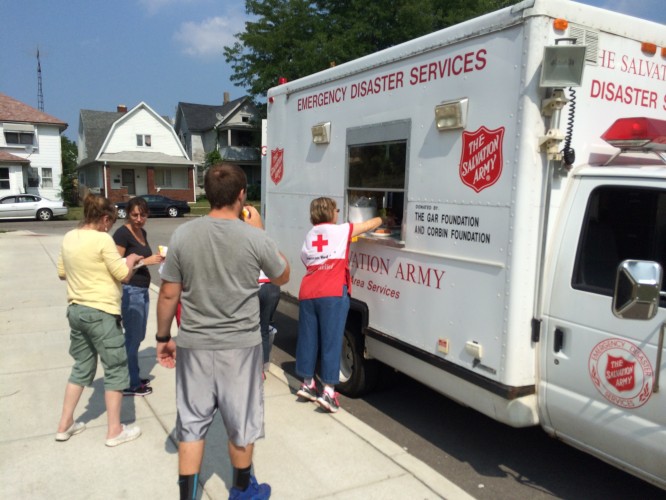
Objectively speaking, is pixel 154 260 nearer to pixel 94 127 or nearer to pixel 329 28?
pixel 329 28

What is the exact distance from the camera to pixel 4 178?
3241 cm

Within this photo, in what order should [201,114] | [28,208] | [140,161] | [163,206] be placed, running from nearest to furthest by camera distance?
[28,208] → [163,206] → [140,161] → [201,114]

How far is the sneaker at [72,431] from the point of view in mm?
3908

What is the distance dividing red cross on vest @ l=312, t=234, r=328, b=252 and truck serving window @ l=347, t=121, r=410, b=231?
0.46 m

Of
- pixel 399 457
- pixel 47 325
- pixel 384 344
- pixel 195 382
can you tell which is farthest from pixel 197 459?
pixel 47 325

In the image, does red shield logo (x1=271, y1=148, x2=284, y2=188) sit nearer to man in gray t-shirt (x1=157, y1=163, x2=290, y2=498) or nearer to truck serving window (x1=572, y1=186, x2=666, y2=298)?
man in gray t-shirt (x1=157, y1=163, x2=290, y2=498)

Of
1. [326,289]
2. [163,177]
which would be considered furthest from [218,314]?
[163,177]

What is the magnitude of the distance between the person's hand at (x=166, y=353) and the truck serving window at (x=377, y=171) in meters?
2.01

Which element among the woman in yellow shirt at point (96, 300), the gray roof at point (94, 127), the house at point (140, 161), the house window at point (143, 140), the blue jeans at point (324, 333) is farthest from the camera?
the gray roof at point (94, 127)

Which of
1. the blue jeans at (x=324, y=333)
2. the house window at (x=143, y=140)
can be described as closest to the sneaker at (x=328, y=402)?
the blue jeans at (x=324, y=333)

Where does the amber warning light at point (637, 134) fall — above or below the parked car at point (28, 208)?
above

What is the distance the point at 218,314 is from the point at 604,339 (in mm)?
1977

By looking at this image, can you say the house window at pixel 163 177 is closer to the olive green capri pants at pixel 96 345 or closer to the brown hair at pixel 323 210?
the brown hair at pixel 323 210

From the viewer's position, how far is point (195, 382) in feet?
9.21
